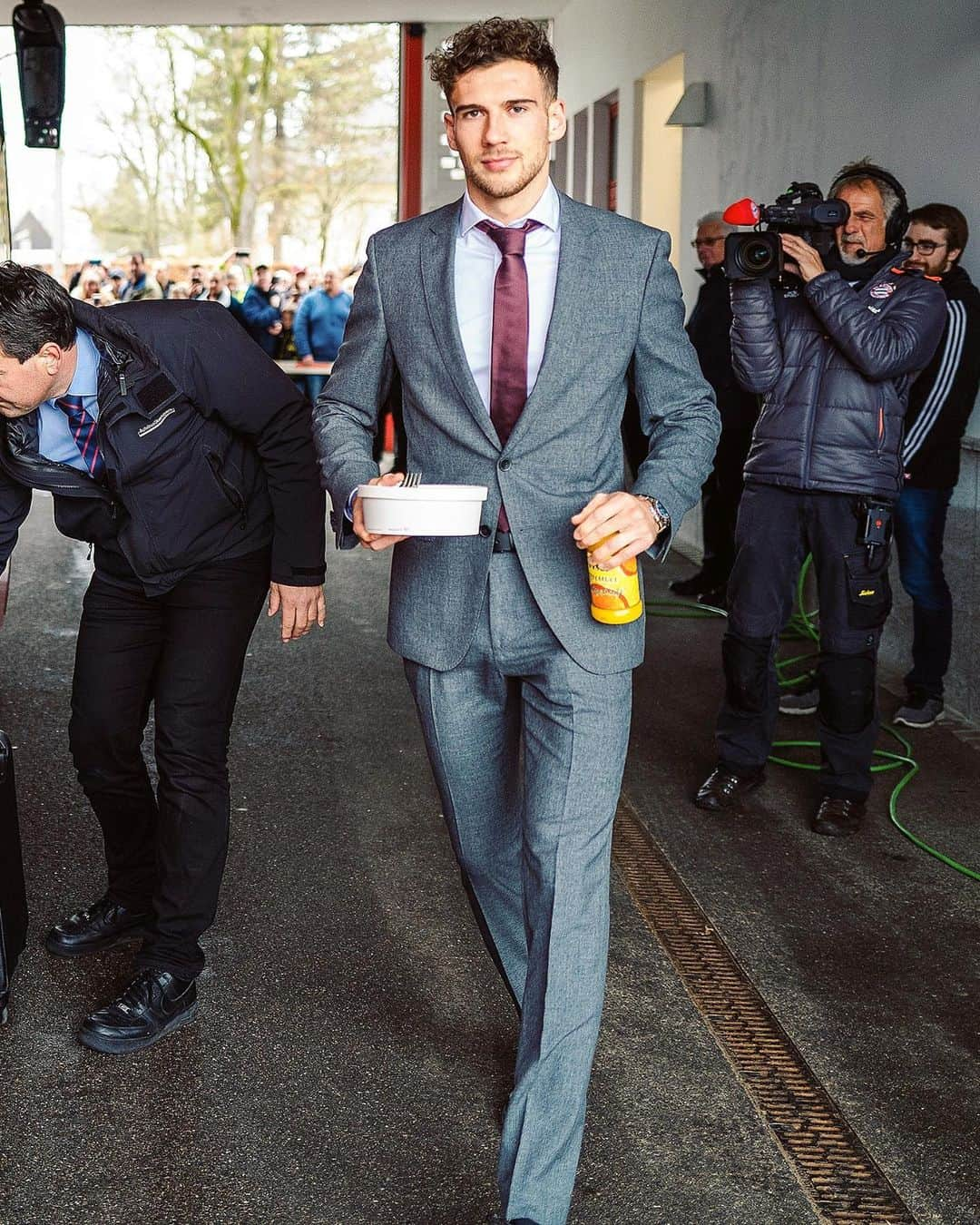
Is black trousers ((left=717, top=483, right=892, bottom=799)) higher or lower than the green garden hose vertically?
higher

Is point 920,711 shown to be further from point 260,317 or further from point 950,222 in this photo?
point 260,317

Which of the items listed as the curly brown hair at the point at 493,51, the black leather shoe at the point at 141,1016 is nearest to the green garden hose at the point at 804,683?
the black leather shoe at the point at 141,1016

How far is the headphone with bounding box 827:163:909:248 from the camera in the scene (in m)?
5.03

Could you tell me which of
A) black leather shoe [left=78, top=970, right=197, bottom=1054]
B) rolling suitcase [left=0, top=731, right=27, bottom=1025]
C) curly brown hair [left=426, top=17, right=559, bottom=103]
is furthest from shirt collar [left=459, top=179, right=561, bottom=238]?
black leather shoe [left=78, top=970, right=197, bottom=1054]

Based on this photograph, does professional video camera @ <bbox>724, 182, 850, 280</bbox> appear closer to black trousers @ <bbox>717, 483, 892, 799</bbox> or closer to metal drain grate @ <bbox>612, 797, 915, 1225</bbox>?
black trousers @ <bbox>717, 483, 892, 799</bbox>

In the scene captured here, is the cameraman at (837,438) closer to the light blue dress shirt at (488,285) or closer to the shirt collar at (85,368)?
the light blue dress shirt at (488,285)

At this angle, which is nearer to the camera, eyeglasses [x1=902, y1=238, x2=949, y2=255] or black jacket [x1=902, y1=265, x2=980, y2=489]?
black jacket [x1=902, y1=265, x2=980, y2=489]

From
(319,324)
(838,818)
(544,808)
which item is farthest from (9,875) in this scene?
(319,324)

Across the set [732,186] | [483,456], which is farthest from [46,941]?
[732,186]

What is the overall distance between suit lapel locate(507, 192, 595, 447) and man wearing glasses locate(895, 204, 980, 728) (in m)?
3.62

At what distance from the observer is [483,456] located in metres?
2.80

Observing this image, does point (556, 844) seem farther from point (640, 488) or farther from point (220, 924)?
point (220, 924)

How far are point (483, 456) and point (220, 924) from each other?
6.63ft

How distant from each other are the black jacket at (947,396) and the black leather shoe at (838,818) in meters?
1.63
